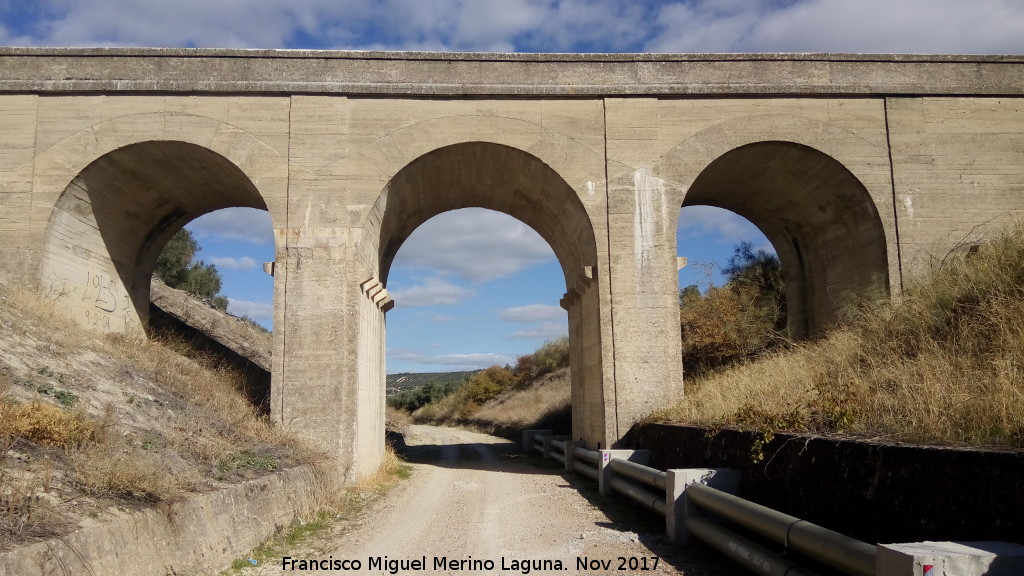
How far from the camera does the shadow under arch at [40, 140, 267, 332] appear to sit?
13039 millimetres

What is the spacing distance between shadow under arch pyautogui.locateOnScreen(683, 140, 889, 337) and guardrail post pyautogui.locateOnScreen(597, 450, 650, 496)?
588cm

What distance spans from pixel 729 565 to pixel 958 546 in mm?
3136

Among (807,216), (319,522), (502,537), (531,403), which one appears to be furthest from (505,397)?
(502,537)

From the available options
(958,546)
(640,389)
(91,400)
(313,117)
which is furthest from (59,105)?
(958,546)

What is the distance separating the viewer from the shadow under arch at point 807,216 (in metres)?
13.7

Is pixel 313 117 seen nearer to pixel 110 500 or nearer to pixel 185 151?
pixel 185 151

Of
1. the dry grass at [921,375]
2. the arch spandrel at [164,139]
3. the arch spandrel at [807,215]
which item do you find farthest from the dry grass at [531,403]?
the dry grass at [921,375]

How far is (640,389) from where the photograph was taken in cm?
1273

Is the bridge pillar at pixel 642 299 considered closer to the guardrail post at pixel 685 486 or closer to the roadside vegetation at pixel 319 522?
the roadside vegetation at pixel 319 522

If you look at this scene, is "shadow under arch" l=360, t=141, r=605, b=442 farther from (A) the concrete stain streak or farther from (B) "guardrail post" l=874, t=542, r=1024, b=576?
(B) "guardrail post" l=874, t=542, r=1024, b=576

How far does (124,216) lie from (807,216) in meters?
14.9

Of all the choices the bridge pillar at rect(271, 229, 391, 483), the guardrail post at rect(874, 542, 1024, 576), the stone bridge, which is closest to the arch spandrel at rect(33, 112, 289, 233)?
the stone bridge

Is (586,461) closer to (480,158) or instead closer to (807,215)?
(480,158)

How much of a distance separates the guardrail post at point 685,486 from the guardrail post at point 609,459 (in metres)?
3.37
